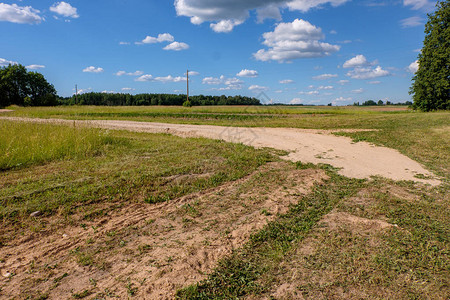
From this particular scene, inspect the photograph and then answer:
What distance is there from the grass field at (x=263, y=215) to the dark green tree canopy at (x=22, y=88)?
73.2 m

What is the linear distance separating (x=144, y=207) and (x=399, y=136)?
476 inches

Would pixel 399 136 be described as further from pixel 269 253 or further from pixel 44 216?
pixel 44 216

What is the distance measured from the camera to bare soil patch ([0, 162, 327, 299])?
2592mm

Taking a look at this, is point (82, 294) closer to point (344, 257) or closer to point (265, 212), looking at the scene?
point (265, 212)

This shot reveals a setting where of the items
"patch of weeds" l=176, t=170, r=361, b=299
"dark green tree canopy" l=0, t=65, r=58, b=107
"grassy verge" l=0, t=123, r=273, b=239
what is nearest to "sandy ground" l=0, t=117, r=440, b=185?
"grassy verge" l=0, t=123, r=273, b=239

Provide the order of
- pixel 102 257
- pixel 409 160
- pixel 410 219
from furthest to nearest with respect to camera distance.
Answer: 1. pixel 409 160
2. pixel 410 219
3. pixel 102 257

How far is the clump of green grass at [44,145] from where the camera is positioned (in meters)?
7.07

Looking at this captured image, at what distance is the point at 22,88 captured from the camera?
7181 cm

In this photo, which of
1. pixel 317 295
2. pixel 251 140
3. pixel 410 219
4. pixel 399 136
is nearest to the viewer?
pixel 317 295

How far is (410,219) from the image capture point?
3.98 meters

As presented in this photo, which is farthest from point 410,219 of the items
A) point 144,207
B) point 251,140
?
point 251,140

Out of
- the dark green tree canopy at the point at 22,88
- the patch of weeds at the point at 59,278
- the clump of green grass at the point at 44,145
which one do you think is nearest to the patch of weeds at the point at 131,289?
the patch of weeds at the point at 59,278

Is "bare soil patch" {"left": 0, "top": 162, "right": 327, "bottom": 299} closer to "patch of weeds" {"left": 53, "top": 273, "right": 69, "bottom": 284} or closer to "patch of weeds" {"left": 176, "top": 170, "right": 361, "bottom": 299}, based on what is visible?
"patch of weeds" {"left": 53, "top": 273, "right": 69, "bottom": 284}

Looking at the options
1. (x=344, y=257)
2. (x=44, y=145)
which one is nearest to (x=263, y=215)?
(x=344, y=257)
